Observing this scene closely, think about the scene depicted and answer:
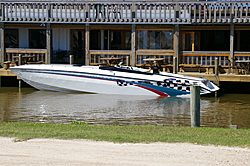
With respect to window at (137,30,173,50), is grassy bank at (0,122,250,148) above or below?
below

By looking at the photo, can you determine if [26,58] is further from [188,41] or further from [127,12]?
[188,41]

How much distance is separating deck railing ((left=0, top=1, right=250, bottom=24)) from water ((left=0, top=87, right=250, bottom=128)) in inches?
182

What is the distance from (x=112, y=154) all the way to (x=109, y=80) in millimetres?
12957

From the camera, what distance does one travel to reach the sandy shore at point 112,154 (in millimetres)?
7797

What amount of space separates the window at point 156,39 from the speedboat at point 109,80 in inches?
150

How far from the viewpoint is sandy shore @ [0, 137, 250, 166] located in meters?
7.80

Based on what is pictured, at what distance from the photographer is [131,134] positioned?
1027cm

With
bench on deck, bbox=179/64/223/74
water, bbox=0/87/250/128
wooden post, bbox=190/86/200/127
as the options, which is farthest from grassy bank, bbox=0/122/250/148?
bench on deck, bbox=179/64/223/74

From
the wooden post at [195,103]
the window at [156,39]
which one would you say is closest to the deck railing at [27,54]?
the window at [156,39]

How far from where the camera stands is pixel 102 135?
391 inches

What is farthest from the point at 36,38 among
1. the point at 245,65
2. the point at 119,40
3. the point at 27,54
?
the point at 245,65

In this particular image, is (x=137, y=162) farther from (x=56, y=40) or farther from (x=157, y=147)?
(x=56, y=40)

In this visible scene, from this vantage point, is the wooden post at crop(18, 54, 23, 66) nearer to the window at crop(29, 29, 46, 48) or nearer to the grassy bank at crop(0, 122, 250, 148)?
the window at crop(29, 29, 46, 48)

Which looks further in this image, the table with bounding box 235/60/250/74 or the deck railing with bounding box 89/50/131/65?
the deck railing with bounding box 89/50/131/65
